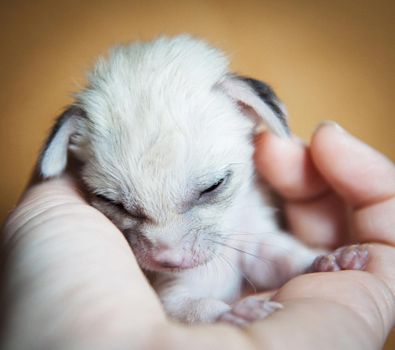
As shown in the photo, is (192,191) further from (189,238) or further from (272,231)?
(272,231)

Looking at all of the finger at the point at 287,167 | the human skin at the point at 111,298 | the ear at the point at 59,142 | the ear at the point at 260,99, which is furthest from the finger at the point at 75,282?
the finger at the point at 287,167

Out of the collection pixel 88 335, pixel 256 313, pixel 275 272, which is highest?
pixel 88 335

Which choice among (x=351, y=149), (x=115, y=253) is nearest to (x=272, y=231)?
(x=351, y=149)

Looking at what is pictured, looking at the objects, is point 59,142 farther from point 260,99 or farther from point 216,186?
point 260,99

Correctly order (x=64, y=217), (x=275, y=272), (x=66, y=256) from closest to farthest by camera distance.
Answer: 1. (x=66, y=256)
2. (x=64, y=217)
3. (x=275, y=272)

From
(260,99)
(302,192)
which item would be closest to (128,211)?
(260,99)

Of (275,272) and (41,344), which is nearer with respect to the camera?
(41,344)

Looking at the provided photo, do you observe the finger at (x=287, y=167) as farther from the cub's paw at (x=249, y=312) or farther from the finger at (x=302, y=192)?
the cub's paw at (x=249, y=312)
